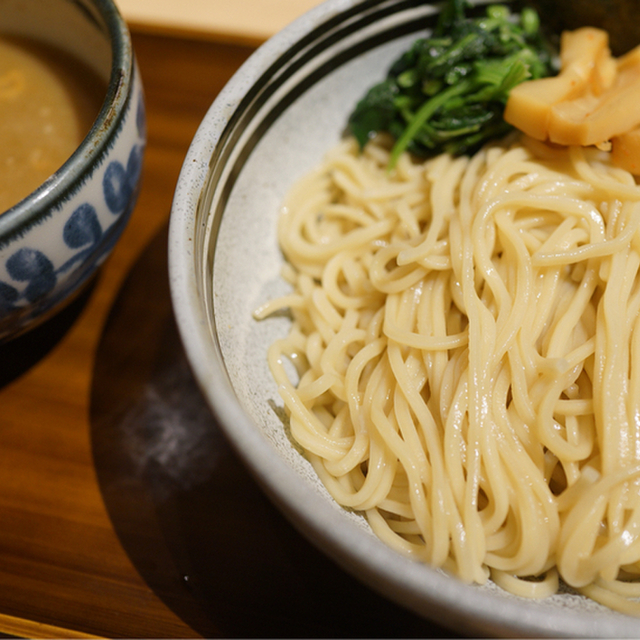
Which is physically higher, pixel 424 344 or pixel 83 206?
pixel 83 206

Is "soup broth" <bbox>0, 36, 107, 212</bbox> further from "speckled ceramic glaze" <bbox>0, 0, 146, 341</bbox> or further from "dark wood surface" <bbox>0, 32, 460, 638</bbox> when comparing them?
"dark wood surface" <bbox>0, 32, 460, 638</bbox>

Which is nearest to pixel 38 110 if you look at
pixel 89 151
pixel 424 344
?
pixel 89 151

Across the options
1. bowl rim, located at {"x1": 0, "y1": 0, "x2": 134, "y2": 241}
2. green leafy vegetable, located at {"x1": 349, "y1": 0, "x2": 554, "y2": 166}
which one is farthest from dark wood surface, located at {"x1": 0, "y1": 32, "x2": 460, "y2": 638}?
green leafy vegetable, located at {"x1": 349, "y1": 0, "x2": 554, "y2": 166}

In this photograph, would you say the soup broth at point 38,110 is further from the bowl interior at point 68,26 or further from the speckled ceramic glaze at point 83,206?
the speckled ceramic glaze at point 83,206

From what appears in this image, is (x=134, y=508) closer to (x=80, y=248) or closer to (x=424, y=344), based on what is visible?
(x=80, y=248)

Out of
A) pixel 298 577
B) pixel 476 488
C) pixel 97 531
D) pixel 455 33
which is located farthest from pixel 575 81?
pixel 97 531

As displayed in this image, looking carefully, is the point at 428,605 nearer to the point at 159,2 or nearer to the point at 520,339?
the point at 520,339
